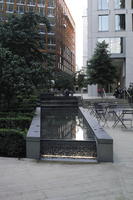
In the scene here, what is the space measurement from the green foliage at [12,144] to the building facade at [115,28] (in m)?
35.8

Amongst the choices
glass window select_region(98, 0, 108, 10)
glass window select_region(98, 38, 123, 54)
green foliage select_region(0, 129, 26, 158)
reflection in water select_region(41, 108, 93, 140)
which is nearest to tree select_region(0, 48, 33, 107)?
reflection in water select_region(41, 108, 93, 140)

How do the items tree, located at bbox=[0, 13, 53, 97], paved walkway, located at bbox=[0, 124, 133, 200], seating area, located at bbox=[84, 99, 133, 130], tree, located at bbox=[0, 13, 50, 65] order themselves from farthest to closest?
tree, located at bbox=[0, 13, 50, 65] → tree, located at bbox=[0, 13, 53, 97] → seating area, located at bbox=[84, 99, 133, 130] → paved walkway, located at bbox=[0, 124, 133, 200]

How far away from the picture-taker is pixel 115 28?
139 ft

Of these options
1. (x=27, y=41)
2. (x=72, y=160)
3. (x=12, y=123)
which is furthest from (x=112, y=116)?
(x=72, y=160)

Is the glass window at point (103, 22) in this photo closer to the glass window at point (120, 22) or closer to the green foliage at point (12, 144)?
the glass window at point (120, 22)

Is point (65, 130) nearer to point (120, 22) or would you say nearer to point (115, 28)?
point (115, 28)

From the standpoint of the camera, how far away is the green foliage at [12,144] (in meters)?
7.28

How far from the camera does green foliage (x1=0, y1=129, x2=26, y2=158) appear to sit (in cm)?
728

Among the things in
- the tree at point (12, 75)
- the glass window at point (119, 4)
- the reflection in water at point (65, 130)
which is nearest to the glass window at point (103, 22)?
the glass window at point (119, 4)

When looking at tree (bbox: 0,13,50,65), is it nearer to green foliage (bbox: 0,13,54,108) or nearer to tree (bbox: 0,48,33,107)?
green foliage (bbox: 0,13,54,108)

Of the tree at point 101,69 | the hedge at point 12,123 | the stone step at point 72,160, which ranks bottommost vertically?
the stone step at point 72,160

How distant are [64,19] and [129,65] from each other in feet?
241

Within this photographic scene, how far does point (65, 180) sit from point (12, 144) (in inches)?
95.4

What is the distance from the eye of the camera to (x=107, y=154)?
696 centimetres
